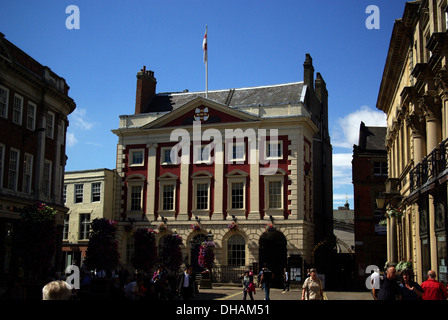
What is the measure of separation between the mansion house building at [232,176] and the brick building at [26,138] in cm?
1126

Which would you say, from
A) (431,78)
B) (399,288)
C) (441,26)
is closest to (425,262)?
(431,78)

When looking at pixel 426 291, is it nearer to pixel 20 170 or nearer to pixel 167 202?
pixel 20 170

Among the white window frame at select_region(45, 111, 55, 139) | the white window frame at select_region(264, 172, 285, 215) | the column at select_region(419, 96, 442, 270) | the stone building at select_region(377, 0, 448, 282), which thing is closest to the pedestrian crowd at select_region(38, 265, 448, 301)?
the column at select_region(419, 96, 442, 270)

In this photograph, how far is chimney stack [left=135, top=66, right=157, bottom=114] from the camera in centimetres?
4884

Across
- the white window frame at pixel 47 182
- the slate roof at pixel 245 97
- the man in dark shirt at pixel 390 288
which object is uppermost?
the slate roof at pixel 245 97

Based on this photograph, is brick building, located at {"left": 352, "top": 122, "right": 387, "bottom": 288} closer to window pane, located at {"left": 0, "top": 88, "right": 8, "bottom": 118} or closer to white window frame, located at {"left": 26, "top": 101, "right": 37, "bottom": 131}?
white window frame, located at {"left": 26, "top": 101, "right": 37, "bottom": 131}

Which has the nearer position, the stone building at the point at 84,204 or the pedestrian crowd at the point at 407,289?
the pedestrian crowd at the point at 407,289

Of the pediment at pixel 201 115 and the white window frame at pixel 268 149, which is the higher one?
the pediment at pixel 201 115

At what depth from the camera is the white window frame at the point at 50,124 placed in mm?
32681

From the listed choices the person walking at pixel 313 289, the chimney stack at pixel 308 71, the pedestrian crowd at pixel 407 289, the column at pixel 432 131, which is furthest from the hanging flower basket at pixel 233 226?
the pedestrian crowd at pixel 407 289

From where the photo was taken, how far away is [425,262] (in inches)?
831

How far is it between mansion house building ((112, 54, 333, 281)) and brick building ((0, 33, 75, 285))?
37.0ft

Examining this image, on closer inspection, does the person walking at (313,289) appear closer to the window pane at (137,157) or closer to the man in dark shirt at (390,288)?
the man in dark shirt at (390,288)

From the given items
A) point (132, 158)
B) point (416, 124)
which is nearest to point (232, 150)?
point (132, 158)
